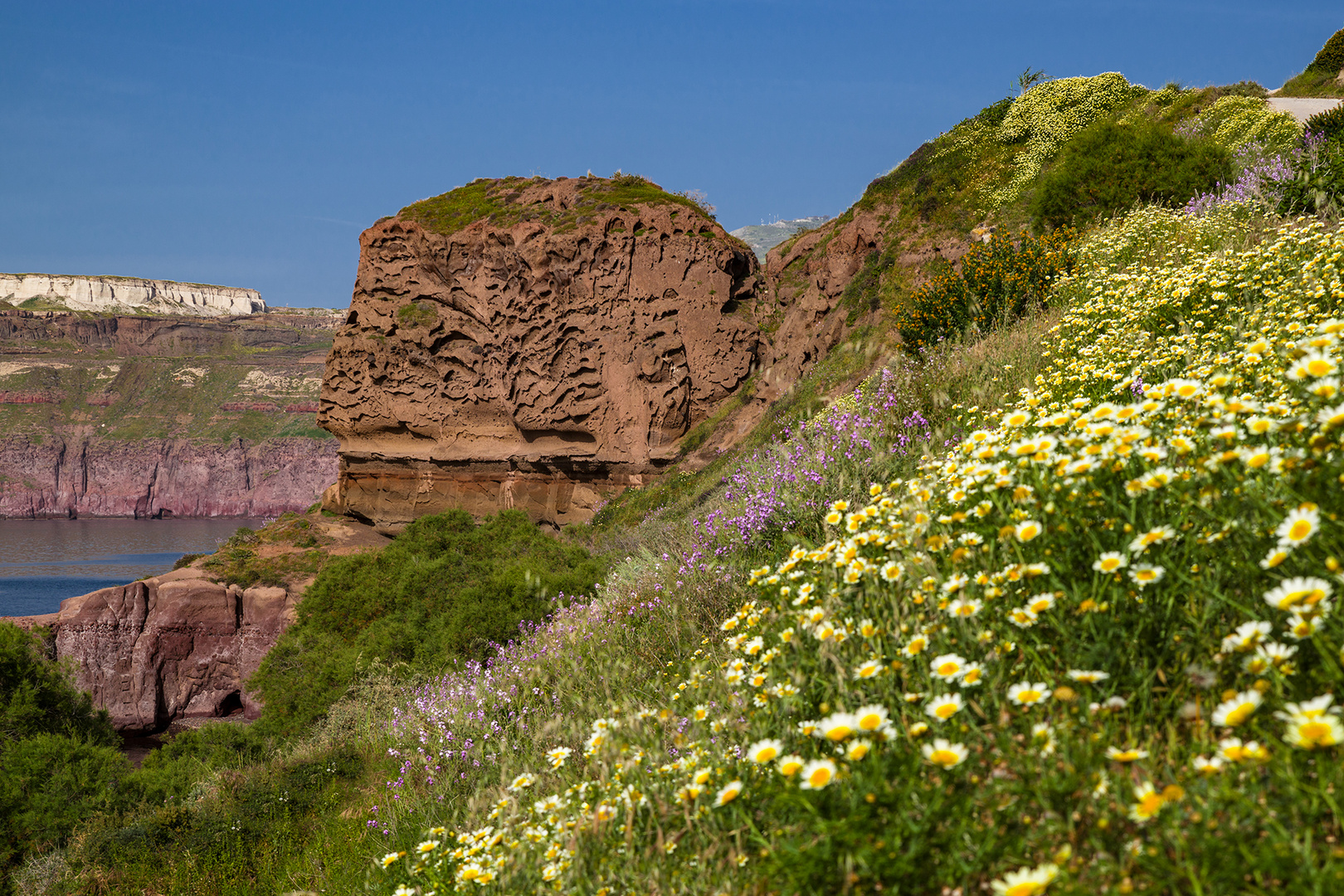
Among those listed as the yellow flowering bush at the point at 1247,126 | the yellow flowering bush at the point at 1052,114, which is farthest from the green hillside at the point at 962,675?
the yellow flowering bush at the point at 1052,114

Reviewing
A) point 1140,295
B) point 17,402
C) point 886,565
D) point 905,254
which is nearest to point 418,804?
point 886,565

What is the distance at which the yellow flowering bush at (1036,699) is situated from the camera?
1.52 metres

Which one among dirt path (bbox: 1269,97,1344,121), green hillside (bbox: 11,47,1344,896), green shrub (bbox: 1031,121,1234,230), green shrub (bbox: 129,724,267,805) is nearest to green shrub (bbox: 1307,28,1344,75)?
dirt path (bbox: 1269,97,1344,121)

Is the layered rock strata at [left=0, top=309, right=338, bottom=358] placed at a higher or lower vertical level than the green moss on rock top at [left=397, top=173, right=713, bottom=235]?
higher

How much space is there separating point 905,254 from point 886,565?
59.8ft

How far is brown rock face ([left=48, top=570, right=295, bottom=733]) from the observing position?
23672mm

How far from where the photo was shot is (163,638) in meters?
24.1

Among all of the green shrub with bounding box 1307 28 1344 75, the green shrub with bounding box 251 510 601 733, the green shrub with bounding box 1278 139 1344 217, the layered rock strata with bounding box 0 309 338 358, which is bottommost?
the green shrub with bounding box 251 510 601 733

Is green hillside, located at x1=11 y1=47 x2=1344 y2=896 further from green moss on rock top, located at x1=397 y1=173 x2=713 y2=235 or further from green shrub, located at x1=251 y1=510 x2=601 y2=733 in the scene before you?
green moss on rock top, located at x1=397 y1=173 x2=713 y2=235

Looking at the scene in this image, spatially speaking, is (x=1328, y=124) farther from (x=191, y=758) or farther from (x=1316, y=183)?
(x=191, y=758)

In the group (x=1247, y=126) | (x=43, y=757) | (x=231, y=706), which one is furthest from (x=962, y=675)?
(x=231, y=706)

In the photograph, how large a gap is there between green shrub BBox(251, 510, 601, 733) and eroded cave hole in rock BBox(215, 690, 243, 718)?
10.9 meters

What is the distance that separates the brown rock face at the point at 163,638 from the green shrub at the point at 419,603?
8.80 meters

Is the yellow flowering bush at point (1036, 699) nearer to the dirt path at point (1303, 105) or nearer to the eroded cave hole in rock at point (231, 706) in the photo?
the dirt path at point (1303, 105)
